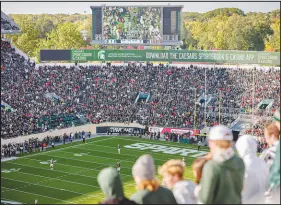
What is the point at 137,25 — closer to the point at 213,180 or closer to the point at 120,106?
the point at 120,106

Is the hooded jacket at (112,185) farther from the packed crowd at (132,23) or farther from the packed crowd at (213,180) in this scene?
the packed crowd at (132,23)

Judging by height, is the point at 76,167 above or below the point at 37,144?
below

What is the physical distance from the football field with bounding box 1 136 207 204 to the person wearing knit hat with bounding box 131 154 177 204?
60.0ft

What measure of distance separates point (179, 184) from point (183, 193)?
0.30 ft

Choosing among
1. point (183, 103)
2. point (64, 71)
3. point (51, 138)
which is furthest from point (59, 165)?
point (64, 71)

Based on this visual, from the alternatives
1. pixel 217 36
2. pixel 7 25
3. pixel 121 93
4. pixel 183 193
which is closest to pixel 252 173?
pixel 183 193

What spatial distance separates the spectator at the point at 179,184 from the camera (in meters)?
4.91

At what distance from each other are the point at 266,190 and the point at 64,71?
4530 cm

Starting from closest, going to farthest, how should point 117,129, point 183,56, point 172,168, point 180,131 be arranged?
point 172,168
point 180,131
point 117,129
point 183,56

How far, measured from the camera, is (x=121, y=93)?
47.0 m

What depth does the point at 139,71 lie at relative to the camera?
49.9m

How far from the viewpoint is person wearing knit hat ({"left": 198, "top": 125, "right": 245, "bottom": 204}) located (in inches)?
185

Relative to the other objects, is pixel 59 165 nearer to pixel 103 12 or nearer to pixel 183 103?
pixel 183 103

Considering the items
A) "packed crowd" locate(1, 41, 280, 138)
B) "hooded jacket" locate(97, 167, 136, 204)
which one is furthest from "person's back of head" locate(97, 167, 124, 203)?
"packed crowd" locate(1, 41, 280, 138)
